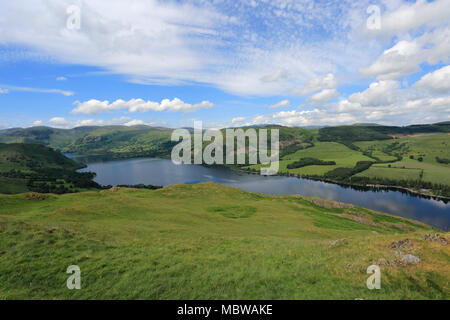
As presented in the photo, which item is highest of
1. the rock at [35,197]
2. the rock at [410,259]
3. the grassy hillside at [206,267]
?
the rock at [410,259]

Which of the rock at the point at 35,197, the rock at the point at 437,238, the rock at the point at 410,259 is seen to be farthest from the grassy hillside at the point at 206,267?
the rock at the point at 35,197

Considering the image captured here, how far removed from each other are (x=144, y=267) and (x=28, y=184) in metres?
198

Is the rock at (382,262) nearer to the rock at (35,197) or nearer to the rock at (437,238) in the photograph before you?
the rock at (437,238)

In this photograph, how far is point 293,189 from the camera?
184m

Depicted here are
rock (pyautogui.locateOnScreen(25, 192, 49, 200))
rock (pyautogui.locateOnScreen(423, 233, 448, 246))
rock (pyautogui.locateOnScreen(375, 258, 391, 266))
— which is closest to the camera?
rock (pyautogui.locateOnScreen(375, 258, 391, 266))

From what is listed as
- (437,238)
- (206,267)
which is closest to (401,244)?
(437,238)

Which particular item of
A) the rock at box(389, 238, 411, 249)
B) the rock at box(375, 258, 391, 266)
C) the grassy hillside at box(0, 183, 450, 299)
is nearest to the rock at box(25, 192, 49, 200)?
the grassy hillside at box(0, 183, 450, 299)

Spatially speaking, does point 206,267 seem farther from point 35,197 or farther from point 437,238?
point 35,197

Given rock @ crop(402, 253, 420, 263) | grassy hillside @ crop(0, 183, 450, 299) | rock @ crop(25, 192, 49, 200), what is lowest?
rock @ crop(25, 192, 49, 200)

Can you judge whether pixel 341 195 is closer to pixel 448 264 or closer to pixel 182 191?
pixel 182 191

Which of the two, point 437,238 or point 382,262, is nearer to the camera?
point 382,262

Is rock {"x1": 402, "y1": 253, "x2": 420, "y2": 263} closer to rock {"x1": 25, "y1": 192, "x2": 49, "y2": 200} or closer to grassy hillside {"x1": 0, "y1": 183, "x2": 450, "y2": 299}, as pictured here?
grassy hillside {"x1": 0, "y1": 183, "x2": 450, "y2": 299}

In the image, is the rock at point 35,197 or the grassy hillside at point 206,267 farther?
the rock at point 35,197
